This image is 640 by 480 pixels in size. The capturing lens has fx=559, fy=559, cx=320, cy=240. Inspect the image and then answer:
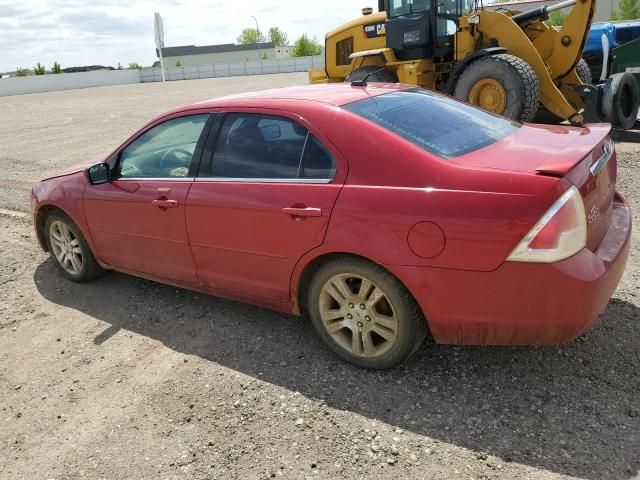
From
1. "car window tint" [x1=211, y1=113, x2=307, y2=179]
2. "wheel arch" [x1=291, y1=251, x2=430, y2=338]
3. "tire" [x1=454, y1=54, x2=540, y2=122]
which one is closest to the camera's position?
"wheel arch" [x1=291, y1=251, x2=430, y2=338]

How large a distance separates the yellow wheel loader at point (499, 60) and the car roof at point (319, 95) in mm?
4135

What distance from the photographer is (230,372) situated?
3.31 metres

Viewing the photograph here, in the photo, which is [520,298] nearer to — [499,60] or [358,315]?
[358,315]

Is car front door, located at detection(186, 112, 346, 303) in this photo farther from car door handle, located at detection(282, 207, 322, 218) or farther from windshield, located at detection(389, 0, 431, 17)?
windshield, located at detection(389, 0, 431, 17)

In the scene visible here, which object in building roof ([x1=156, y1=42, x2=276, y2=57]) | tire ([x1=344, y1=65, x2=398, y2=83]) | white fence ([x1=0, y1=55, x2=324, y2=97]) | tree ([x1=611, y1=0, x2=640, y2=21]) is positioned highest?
building roof ([x1=156, y1=42, x2=276, y2=57])

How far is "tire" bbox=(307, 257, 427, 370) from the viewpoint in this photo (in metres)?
2.88

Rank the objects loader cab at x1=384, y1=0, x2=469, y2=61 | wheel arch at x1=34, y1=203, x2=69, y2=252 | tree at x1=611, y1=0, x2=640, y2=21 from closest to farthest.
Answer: wheel arch at x1=34, y1=203, x2=69, y2=252, loader cab at x1=384, y1=0, x2=469, y2=61, tree at x1=611, y1=0, x2=640, y2=21

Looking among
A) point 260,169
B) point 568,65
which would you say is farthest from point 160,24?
point 260,169

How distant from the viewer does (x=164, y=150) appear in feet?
13.2

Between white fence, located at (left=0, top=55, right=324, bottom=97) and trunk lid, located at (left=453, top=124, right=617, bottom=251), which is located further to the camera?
white fence, located at (left=0, top=55, right=324, bottom=97)

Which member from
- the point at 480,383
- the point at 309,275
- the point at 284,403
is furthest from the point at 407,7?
the point at 284,403

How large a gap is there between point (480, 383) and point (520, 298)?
65 centimetres

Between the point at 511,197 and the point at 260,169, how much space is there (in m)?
1.49

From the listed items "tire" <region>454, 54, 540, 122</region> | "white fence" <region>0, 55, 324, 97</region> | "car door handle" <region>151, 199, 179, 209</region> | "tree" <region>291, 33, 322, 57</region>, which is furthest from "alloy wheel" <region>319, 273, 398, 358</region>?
"tree" <region>291, 33, 322, 57</region>
